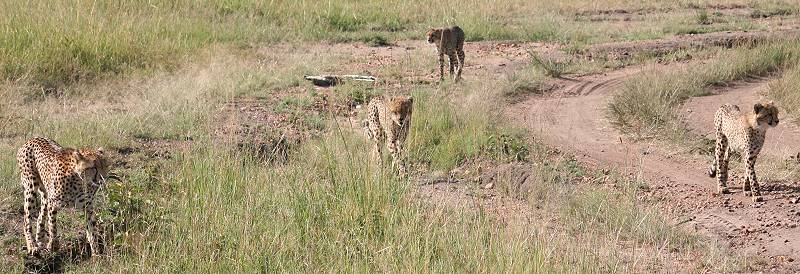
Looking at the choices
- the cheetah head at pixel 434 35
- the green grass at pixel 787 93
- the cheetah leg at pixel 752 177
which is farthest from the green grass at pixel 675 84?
the cheetah head at pixel 434 35

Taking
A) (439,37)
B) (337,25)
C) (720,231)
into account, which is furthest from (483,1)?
(720,231)

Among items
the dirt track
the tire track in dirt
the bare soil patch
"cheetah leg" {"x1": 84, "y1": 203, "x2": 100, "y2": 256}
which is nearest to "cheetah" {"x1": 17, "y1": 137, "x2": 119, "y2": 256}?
"cheetah leg" {"x1": 84, "y1": 203, "x2": 100, "y2": 256}

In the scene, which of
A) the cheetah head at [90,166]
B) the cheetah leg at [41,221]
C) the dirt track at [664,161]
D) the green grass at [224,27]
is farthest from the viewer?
the green grass at [224,27]

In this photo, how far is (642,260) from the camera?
625cm

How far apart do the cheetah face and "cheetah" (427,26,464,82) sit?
7.29m

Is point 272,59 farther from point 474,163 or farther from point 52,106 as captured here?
point 474,163

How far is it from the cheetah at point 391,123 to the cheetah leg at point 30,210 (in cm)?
244

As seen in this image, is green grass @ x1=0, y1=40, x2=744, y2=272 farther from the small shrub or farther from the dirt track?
the small shrub

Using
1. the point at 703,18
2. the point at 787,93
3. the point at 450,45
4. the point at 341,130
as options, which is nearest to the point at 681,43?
the point at 703,18

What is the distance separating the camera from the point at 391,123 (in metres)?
8.60

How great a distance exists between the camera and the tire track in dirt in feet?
24.0

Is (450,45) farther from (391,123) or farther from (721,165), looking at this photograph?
(721,165)

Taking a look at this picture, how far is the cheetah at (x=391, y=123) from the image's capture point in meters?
8.44

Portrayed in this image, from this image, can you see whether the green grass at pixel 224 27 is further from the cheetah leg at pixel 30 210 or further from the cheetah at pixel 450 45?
the cheetah leg at pixel 30 210
